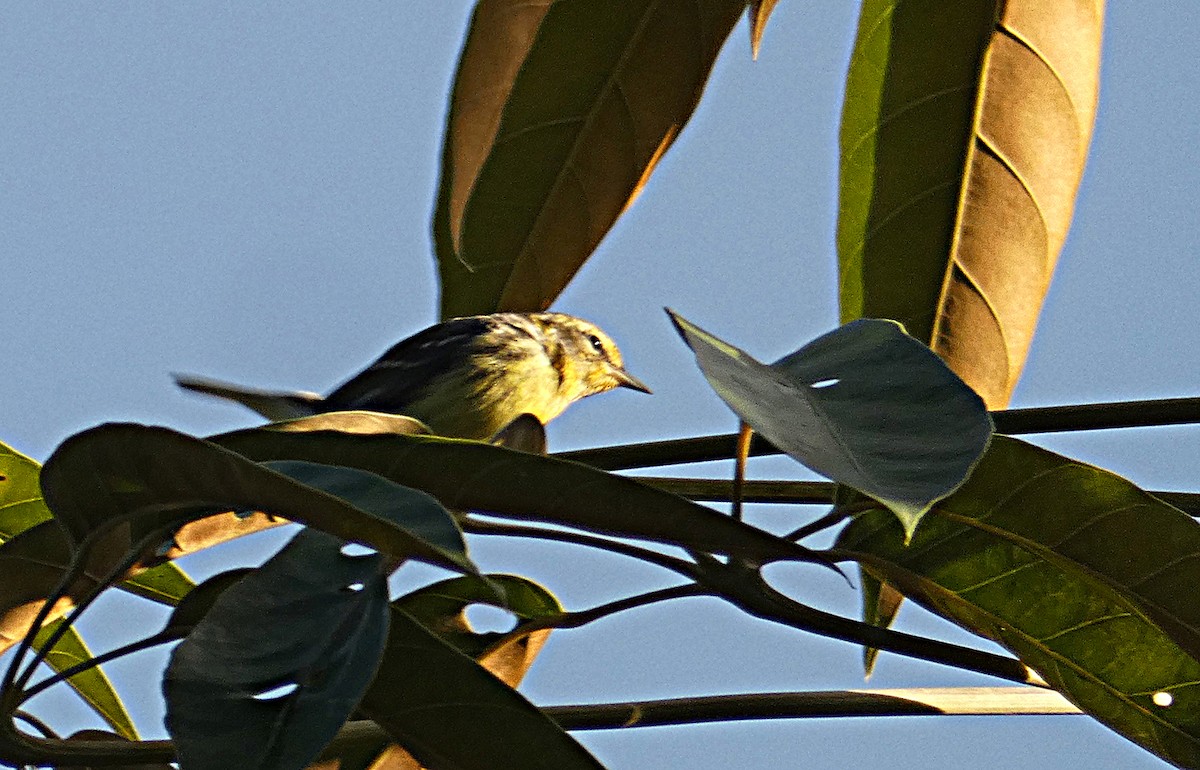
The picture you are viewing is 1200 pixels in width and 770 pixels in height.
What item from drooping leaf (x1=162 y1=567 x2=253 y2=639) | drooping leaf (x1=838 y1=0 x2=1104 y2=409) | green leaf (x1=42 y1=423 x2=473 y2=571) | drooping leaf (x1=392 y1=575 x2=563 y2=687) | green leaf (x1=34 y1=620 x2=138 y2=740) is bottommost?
→ green leaf (x1=34 y1=620 x2=138 y2=740)

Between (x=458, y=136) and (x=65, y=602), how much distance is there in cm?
67

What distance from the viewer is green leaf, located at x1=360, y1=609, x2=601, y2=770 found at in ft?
3.27

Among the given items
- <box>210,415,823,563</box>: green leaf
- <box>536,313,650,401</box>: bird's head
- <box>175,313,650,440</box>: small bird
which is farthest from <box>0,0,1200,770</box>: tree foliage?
<box>536,313,650,401</box>: bird's head

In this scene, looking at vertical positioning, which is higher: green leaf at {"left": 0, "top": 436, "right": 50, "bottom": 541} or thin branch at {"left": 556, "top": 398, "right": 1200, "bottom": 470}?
thin branch at {"left": 556, "top": 398, "right": 1200, "bottom": 470}

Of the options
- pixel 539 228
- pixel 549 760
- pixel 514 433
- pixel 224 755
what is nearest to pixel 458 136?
pixel 539 228

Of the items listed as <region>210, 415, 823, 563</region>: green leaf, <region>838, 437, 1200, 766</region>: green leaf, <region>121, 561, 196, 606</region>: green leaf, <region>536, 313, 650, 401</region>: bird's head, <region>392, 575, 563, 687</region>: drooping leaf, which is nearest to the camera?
<region>210, 415, 823, 563</region>: green leaf

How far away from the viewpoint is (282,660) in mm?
847

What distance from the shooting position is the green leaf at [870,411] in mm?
770

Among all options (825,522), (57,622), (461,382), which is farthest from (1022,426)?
(461,382)

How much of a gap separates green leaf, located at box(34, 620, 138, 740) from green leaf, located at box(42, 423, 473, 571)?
508 millimetres

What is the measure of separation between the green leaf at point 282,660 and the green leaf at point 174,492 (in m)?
0.05

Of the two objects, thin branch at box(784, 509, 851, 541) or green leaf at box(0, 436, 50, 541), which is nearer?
thin branch at box(784, 509, 851, 541)

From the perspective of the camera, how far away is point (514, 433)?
1231mm

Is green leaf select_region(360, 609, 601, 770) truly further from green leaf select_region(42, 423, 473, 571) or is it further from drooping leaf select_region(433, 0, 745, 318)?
drooping leaf select_region(433, 0, 745, 318)
